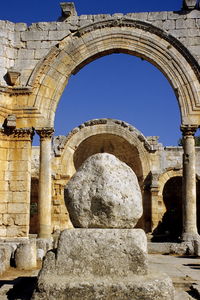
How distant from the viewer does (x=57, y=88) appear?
12625 mm

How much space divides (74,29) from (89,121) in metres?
7.92

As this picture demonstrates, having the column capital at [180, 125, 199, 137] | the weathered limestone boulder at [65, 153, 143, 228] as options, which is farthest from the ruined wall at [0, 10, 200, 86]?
the weathered limestone boulder at [65, 153, 143, 228]

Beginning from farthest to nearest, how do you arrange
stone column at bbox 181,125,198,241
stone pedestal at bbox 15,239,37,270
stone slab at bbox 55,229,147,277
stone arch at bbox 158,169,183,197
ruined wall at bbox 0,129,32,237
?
1. stone arch at bbox 158,169,183,197
2. ruined wall at bbox 0,129,32,237
3. stone column at bbox 181,125,198,241
4. stone pedestal at bbox 15,239,37,270
5. stone slab at bbox 55,229,147,277

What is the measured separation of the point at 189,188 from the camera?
1181 cm

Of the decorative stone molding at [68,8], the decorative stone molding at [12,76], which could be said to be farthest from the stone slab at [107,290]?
the decorative stone molding at [68,8]

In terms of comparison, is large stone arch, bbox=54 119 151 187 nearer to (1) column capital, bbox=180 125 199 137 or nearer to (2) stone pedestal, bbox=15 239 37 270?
(1) column capital, bbox=180 125 199 137

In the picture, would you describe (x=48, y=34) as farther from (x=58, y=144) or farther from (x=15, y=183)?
(x=58, y=144)

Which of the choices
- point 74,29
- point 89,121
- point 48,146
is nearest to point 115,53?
point 74,29

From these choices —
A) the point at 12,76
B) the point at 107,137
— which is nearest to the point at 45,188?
the point at 12,76

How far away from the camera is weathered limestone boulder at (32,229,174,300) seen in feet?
13.3

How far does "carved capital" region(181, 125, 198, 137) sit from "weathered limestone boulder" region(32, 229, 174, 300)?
802cm

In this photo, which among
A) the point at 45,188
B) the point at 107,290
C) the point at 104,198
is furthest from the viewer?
the point at 45,188

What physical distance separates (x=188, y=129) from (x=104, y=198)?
8.09 meters

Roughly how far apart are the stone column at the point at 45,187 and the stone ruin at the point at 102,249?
7.29 meters
